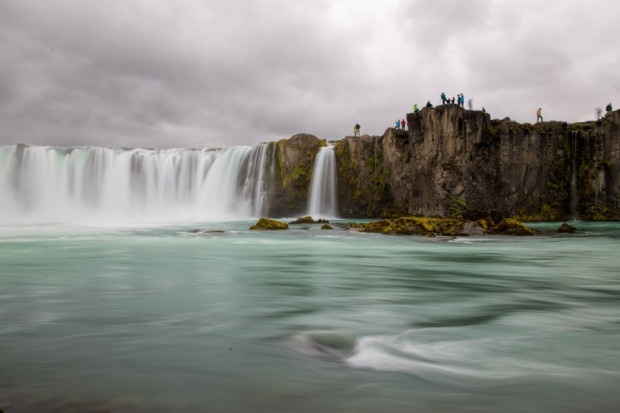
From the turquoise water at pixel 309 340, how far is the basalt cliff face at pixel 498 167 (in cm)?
3193

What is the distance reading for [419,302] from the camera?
752 cm

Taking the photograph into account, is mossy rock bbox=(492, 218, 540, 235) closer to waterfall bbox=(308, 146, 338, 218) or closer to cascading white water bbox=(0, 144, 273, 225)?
waterfall bbox=(308, 146, 338, 218)

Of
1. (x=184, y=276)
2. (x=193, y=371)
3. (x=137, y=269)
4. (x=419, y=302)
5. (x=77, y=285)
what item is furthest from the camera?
(x=137, y=269)

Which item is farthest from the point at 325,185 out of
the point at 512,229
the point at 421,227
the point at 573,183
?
the point at 512,229

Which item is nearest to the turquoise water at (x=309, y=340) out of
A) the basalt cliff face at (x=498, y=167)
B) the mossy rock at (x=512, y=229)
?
the mossy rock at (x=512, y=229)

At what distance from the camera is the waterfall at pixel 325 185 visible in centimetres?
4941

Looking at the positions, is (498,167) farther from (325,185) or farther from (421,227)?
(421,227)

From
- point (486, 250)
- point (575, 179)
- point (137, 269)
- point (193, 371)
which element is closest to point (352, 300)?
point (193, 371)

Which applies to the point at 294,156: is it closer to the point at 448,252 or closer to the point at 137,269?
the point at 448,252

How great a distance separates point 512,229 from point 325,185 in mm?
Answer: 26285

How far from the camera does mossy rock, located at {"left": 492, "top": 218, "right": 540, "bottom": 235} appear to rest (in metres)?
24.8

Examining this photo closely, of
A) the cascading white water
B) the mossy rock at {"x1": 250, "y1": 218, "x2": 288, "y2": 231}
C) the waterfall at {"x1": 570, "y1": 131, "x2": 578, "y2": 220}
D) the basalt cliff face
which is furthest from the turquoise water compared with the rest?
the cascading white water

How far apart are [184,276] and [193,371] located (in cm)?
696

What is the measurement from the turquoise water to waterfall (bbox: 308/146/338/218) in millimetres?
37713
